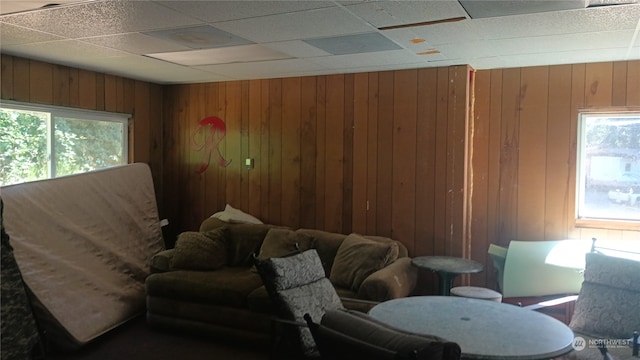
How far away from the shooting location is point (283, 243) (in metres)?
4.49

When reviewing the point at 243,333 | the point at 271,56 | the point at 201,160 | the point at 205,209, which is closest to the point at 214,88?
the point at 201,160

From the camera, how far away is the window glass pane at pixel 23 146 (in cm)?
406

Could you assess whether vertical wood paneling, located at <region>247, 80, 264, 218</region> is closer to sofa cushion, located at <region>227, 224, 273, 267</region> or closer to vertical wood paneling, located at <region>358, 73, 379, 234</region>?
sofa cushion, located at <region>227, 224, 273, 267</region>

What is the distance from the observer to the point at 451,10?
265 centimetres

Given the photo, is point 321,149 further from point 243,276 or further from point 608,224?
point 608,224

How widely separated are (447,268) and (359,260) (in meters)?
0.70

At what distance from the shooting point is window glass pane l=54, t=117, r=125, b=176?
15.0 ft

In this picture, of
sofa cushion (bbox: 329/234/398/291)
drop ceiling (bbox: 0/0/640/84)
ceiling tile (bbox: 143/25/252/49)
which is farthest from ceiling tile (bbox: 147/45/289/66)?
sofa cushion (bbox: 329/234/398/291)

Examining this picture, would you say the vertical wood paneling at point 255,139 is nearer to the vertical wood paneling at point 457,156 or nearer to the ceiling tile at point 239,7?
the vertical wood paneling at point 457,156

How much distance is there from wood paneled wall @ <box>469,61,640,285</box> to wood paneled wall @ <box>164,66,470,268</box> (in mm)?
294

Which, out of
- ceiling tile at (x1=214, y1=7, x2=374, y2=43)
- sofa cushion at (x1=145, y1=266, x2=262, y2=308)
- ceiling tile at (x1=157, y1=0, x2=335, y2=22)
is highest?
ceiling tile at (x1=214, y1=7, x2=374, y2=43)

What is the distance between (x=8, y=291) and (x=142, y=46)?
6.30 ft

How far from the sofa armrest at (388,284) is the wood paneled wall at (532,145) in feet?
3.04

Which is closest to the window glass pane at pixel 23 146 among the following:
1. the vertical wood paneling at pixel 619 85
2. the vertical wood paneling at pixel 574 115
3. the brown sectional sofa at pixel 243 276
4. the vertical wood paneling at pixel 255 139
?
the brown sectional sofa at pixel 243 276
